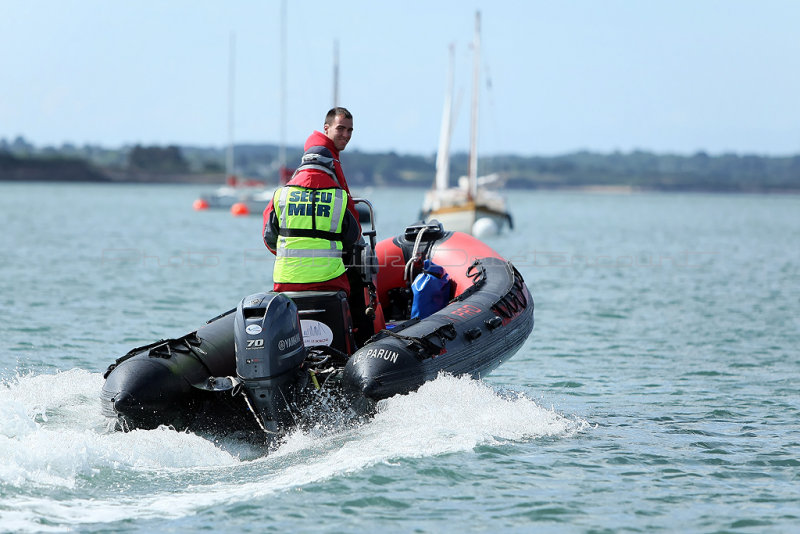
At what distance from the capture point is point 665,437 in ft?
20.5

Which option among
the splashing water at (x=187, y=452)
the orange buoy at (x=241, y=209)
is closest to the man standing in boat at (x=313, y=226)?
the splashing water at (x=187, y=452)

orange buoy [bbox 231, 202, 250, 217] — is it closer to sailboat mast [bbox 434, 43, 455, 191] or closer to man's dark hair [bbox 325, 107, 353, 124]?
sailboat mast [bbox 434, 43, 455, 191]

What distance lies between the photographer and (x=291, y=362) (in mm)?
Result: 5438

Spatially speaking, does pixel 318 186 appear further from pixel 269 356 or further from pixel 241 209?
pixel 241 209

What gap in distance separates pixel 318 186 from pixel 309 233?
10.7 inches

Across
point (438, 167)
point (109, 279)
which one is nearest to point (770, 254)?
point (438, 167)

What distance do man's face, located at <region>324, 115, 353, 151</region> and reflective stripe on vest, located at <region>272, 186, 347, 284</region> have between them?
373 mm

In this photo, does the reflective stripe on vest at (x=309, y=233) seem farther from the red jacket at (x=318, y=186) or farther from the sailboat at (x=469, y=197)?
the sailboat at (x=469, y=197)

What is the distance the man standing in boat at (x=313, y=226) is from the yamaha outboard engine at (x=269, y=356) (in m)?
0.45

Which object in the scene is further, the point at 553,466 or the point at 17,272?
the point at 17,272

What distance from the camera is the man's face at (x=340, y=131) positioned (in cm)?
611

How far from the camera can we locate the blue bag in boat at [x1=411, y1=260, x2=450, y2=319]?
285 inches

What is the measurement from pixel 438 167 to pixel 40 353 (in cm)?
3094

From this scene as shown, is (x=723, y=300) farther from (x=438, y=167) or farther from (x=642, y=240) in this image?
(x=438, y=167)
